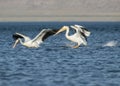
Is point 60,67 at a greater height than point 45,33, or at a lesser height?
lesser

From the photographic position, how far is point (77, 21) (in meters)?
173

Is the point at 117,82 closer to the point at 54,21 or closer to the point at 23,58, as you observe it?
the point at 23,58

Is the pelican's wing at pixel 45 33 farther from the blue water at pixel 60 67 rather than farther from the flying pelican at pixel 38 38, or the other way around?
the blue water at pixel 60 67

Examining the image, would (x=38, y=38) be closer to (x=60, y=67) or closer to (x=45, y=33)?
(x=45, y=33)

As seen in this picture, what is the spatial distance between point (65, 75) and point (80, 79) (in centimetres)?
117
